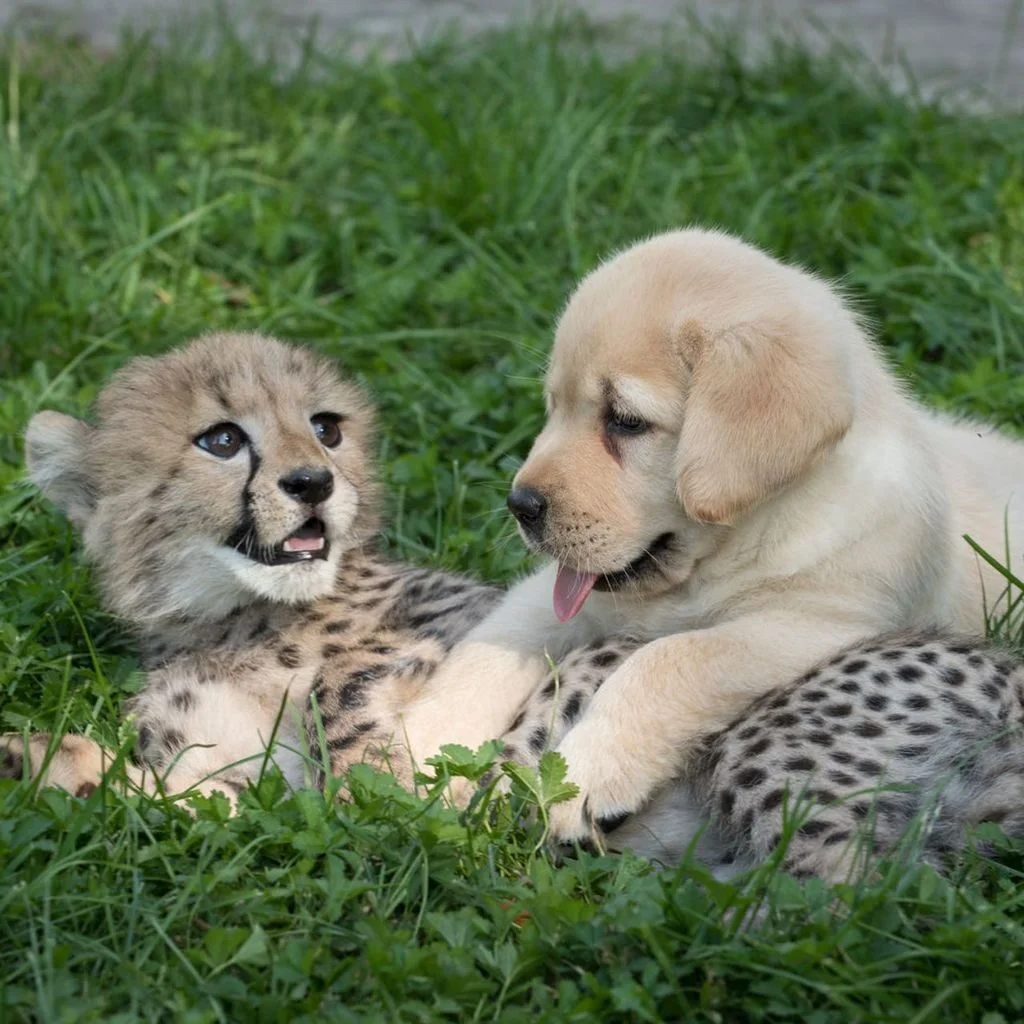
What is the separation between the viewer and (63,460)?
14.8 ft

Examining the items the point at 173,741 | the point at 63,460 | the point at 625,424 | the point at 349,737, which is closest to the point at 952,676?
the point at 625,424

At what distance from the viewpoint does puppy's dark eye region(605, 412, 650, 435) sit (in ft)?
12.8

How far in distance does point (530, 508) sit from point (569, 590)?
1.02 ft

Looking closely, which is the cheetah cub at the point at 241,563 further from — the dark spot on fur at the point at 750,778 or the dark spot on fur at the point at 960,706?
the dark spot on fur at the point at 960,706

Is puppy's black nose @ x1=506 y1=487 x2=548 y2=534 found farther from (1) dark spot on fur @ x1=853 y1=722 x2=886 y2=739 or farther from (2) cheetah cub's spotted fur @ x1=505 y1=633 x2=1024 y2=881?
(1) dark spot on fur @ x1=853 y1=722 x2=886 y2=739

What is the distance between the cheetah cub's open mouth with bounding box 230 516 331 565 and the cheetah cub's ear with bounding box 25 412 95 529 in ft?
1.86

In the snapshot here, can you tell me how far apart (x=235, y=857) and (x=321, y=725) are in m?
0.58

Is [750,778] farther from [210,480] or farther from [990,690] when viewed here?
[210,480]

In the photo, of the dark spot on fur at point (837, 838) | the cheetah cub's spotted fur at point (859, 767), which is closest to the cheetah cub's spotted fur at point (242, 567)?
the cheetah cub's spotted fur at point (859, 767)

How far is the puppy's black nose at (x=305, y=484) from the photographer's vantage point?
420cm

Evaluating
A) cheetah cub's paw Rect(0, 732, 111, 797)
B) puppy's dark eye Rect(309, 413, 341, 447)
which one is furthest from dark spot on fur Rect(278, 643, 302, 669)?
puppy's dark eye Rect(309, 413, 341, 447)

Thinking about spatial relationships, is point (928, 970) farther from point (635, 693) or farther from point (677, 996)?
point (635, 693)

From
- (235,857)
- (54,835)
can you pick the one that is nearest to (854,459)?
(235,857)

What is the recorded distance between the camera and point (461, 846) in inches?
137
